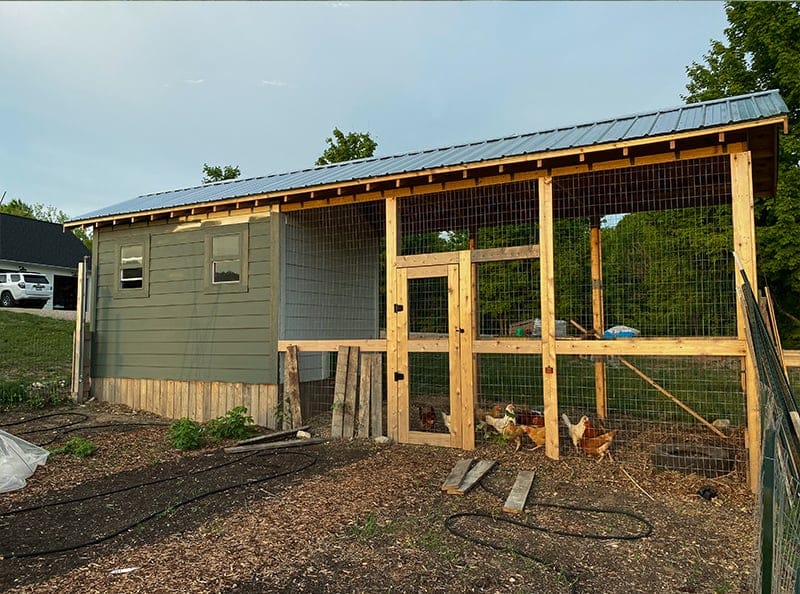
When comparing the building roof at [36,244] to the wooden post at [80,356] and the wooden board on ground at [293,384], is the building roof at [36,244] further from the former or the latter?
the wooden board on ground at [293,384]

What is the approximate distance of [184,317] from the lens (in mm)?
7535

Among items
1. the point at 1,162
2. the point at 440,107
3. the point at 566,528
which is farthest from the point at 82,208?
the point at 566,528

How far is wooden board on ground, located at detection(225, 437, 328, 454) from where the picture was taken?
571 centimetres

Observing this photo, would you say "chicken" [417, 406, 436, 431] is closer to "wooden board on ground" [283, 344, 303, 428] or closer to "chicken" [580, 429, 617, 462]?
"wooden board on ground" [283, 344, 303, 428]

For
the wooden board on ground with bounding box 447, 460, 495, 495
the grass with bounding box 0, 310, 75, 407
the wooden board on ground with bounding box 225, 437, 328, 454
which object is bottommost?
the wooden board on ground with bounding box 225, 437, 328, 454

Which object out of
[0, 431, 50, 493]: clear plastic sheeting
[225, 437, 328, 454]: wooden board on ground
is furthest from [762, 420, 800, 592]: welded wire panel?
[0, 431, 50, 493]: clear plastic sheeting

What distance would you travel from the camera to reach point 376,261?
9125 mm

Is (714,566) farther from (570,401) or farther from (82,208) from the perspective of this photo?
(82,208)

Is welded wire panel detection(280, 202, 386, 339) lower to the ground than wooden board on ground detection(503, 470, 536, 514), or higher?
higher

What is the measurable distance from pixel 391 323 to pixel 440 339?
61 centimetres

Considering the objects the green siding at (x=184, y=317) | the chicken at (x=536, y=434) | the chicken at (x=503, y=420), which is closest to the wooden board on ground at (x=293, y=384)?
the green siding at (x=184, y=317)

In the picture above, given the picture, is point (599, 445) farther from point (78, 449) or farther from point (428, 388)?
point (78, 449)

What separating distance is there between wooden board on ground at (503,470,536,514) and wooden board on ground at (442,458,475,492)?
0.45 metres

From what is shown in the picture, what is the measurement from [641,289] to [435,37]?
15.2 ft
